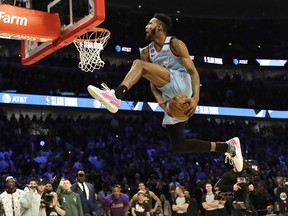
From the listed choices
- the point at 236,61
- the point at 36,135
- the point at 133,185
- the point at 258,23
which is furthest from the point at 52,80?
the point at 258,23

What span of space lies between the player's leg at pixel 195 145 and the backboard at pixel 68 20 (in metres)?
3.01

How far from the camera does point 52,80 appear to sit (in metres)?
22.5

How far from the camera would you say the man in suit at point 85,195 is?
36.8 ft

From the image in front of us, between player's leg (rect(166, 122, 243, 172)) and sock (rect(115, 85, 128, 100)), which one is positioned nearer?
sock (rect(115, 85, 128, 100))

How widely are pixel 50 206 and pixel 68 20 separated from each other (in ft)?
12.2

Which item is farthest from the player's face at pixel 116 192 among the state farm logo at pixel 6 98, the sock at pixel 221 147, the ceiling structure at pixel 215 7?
the ceiling structure at pixel 215 7

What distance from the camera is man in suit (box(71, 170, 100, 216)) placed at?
11211 millimetres

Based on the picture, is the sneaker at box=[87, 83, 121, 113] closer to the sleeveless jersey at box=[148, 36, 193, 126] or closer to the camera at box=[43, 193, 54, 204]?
the sleeveless jersey at box=[148, 36, 193, 126]

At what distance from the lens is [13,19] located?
8555mm

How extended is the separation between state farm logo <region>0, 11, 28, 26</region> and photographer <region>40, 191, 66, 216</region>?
3471 millimetres

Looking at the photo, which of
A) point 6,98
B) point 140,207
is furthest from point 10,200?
point 6,98

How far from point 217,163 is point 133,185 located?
558 cm

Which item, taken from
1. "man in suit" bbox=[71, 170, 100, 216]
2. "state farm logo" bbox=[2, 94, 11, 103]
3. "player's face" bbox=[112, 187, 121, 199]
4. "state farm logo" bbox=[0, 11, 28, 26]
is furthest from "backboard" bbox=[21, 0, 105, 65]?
"state farm logo" bbox=[2, 94, 11, 103]

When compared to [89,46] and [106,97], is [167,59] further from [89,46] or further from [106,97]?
[89,46]
